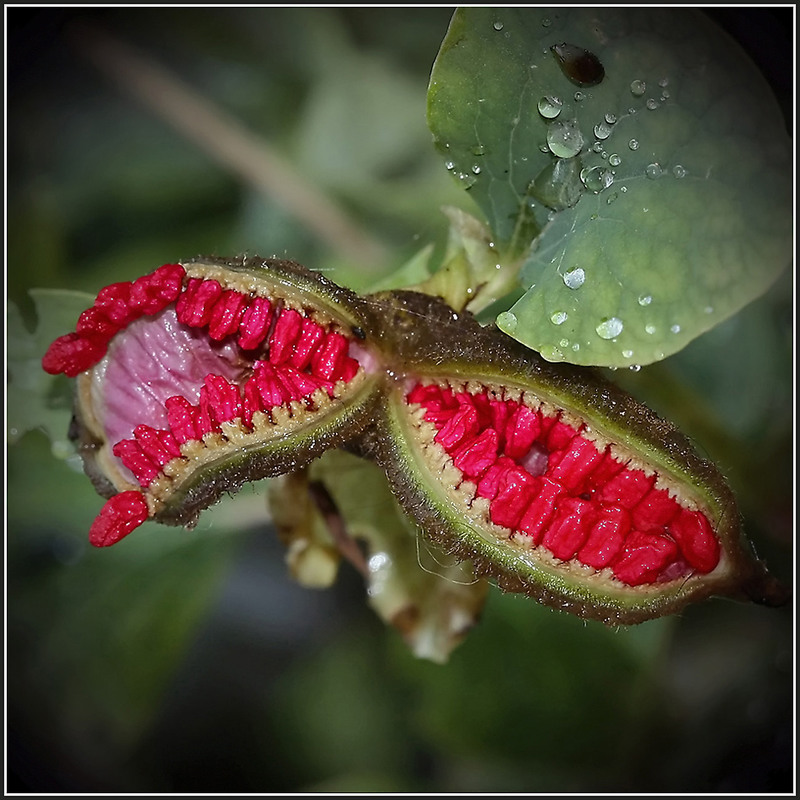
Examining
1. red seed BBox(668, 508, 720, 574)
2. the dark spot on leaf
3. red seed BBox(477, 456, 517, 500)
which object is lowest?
red seed BBox(668, 508, 720, 574)

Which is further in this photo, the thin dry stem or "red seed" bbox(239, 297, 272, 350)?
the thin dry stem

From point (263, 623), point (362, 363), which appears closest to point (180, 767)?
point (263, 623)

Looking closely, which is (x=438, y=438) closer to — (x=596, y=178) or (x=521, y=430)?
(x=521, y=430)

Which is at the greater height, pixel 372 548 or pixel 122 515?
pixel 122 515

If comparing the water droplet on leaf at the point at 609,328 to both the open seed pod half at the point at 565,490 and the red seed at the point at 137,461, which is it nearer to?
the open seed pod half at the point at 565,490

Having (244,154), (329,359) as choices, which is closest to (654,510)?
(329,359)

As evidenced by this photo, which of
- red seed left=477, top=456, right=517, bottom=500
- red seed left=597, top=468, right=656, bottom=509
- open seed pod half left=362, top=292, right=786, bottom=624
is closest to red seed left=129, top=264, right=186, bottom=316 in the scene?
open seed pod half left=362, top=292, right=786, bottom=624

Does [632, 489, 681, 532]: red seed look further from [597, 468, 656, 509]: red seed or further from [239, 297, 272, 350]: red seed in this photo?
[239, 297, 272, 350]: red seed
